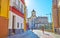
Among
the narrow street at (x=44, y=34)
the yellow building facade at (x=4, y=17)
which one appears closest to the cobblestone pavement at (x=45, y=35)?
the narrow street at (x=44, y=34)

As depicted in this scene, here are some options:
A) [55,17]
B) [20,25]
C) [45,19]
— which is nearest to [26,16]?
[20,25]

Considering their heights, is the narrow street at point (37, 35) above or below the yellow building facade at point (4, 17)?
below

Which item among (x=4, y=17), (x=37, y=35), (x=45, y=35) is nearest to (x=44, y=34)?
(x=45, y=35)

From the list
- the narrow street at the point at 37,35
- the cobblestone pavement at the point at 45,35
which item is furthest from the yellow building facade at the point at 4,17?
the cobblestone pavement at the point at 45,35

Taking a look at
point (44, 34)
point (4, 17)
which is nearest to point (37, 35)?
point (44, 34)

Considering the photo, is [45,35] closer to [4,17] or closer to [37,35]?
[37,35]

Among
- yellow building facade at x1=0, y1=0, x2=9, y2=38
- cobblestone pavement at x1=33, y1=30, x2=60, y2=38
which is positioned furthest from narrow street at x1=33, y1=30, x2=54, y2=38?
yellow building facade at x1=0, y1=0, x2=9, y2=38

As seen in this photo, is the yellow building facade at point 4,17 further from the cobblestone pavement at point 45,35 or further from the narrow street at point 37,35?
the cobblestone pavement at point 45,35

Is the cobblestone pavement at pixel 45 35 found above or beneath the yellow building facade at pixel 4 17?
beneath

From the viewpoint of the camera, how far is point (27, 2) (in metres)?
2.11

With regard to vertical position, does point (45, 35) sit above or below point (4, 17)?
below

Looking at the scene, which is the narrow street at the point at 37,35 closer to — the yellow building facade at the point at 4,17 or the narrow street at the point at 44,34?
the narrow street at the point at 44,34

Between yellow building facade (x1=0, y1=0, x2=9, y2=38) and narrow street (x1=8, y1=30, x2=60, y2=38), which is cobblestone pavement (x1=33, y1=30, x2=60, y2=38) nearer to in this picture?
narrow street (x1=8, y1=30, x2=60, y2=38)

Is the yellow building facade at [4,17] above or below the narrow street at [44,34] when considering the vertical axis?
above
